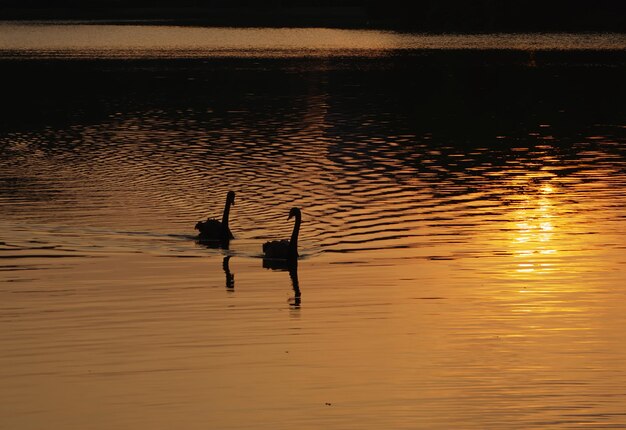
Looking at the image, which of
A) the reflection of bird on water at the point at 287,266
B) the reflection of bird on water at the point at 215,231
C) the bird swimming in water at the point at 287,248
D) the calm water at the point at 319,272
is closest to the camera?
the calm water at the point at 319,272

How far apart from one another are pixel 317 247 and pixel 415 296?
5.08 meters

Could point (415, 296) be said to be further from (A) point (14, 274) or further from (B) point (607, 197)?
(B) point (607, 197)

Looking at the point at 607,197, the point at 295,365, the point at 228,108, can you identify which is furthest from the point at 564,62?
the point at 295,365

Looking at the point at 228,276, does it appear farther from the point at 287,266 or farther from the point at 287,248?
the point at 287,248

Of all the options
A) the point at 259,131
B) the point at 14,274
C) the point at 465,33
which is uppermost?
the point at 14,274

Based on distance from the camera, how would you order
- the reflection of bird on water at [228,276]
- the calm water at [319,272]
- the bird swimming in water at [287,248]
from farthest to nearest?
the bird swimming in water at [287,248]
the reflection of bird on water at [228,276]
the calm water at [319,272]

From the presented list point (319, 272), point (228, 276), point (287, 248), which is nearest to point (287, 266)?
point (287, 248)

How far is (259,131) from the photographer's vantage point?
52844mm

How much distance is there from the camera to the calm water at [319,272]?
1683 cm

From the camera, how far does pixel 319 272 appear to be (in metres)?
24.8

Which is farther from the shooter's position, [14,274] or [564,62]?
[564,62]

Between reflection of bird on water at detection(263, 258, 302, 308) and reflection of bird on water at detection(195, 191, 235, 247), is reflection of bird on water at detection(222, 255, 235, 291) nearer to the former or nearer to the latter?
reflection of bird on water at detection(263, 258, 302, 308)

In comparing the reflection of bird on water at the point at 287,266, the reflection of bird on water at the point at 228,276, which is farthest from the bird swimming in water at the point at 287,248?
the reflection of bird on water at the point at 228,276

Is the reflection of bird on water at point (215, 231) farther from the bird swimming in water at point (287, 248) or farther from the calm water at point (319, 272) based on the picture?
the bird swimming in water at point (287, 248)
